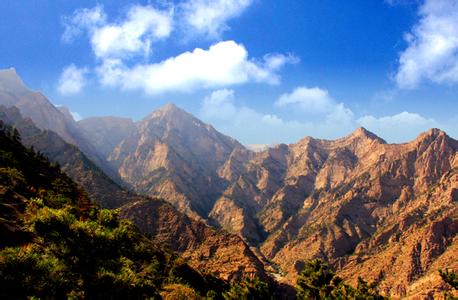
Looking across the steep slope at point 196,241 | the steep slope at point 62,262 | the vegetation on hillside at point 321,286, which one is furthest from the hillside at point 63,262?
the steep slope at point 196,241

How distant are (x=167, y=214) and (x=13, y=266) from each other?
157m

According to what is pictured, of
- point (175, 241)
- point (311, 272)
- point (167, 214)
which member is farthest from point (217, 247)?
point (311, 272)

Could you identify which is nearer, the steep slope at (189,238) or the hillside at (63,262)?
the hillside at (63,262)

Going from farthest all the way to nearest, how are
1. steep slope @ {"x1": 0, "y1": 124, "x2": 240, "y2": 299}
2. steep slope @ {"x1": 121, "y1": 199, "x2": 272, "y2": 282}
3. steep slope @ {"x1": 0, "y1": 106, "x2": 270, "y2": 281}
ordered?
steep slope @ {"x1": 0, "y1": 106, "x2": 270, "y2": 281}
steep slope @ {"x1": 121, "y1": 199, "x2": 272, "y2": 282}
steep slope @ {"x1": 0, "y1": 124, "x2": 240, "y2": 299}

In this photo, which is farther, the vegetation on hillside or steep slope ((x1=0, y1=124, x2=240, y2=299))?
the vegetation on hillside

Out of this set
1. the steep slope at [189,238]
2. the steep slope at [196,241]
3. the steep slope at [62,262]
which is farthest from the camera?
the steep slope at [189,238]

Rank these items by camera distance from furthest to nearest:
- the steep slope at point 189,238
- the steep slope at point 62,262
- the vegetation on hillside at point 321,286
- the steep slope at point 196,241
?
the steep slope at point 189,238 < the steep slope at point 196,241 < the vegetation on hillside at point 321,286 < the steep slope at point 62,262

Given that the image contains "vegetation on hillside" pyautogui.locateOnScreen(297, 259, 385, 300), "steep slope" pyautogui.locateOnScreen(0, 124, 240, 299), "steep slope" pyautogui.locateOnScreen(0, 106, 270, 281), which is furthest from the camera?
"steep slope" pyautogui.locateOnScreen(0, 106, 270, 281)

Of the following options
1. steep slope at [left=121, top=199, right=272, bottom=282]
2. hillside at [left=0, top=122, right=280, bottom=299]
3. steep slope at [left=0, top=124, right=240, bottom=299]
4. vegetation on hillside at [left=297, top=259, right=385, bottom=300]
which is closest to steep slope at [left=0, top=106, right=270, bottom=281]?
steep slope at [left=121, top=199, right=272, bottom=282]

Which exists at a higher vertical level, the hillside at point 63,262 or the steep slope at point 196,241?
the hillside at point 63,262

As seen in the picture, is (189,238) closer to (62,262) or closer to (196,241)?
(196,241)

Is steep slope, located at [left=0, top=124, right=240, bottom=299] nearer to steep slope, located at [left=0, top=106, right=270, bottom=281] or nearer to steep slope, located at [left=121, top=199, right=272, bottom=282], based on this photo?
steep slope, located at [left=0, top=106, right=270, bottom=281]

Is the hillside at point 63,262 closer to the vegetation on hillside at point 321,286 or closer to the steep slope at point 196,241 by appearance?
the vegetation on hillside at point 321,286

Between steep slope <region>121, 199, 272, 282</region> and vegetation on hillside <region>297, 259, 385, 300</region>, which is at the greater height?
vegetation on hillside <region>297, 259, 385, 300</region>
